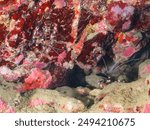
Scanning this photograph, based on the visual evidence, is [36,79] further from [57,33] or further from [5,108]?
[5,108]

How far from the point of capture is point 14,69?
5520mm

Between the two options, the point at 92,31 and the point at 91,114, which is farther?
the point at 92,31

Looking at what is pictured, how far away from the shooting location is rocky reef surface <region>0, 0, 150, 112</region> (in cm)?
463

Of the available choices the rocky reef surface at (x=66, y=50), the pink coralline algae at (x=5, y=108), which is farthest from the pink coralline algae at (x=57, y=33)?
the pink coralline algae at (x=5, y=108)

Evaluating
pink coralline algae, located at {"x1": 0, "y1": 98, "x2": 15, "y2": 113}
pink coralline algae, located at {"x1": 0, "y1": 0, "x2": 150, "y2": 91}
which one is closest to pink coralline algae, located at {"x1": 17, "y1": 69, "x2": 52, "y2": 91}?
pink coralline algae, located at {"x1": 0, "y1": 0, "x2": 150, "y2": 91}

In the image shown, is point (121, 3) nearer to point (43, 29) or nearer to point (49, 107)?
point (43, 29)

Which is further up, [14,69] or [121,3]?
[121,3]

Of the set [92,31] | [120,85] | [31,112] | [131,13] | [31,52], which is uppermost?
[131,13]

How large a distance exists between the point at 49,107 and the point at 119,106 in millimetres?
1106

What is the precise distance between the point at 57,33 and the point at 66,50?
16.6 inches

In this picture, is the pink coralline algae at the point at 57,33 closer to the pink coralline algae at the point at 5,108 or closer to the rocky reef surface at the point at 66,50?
the rocky reef surface at the point at 66,50

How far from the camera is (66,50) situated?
221 inches

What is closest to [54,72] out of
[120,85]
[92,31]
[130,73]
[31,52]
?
[31,52]

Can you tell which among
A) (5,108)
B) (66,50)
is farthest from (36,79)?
(5,108)
